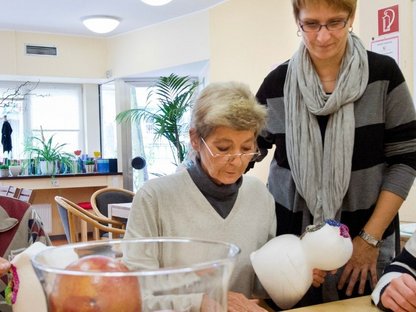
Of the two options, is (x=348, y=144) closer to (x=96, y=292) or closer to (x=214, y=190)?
(x=214, y=190)

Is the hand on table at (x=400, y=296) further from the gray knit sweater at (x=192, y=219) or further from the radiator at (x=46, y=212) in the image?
the radiator at (x=46, y=212)

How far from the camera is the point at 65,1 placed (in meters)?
4.69

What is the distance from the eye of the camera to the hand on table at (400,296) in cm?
103

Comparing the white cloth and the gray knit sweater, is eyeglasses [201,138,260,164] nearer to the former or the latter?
the gray knit sweater

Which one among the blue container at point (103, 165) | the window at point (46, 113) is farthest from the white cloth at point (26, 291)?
the window at point (46, 113)

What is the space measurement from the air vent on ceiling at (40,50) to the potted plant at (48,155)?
3.34 ft

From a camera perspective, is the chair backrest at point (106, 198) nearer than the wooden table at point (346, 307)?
No

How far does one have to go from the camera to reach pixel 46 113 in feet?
21.0

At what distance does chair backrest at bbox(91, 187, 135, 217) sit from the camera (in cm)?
412

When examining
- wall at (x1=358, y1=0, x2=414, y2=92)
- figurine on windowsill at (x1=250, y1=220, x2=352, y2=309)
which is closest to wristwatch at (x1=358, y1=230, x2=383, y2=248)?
figurine on windowsill at (x1=250, y1=220, x2=352, y2=309)

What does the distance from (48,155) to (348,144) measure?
199 inches

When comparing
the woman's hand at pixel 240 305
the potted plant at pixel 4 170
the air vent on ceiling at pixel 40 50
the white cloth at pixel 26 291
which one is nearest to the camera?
the white cloth at pixel 26 291

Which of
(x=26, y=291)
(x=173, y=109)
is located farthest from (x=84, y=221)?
(x=26, y=291)

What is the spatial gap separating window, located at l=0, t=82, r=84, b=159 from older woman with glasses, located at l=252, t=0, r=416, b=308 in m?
5.41
